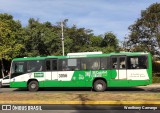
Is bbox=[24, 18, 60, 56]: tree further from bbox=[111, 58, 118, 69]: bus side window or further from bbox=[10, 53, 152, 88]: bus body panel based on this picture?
bbox=[111, 58, 118, 69]: bus side window

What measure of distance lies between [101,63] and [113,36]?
3264 cm

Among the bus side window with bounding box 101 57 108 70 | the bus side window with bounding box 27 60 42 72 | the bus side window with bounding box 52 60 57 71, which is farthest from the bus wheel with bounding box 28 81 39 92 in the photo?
the bus side window with bounding box 101 57 108 70

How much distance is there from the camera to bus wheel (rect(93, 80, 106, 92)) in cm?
2464

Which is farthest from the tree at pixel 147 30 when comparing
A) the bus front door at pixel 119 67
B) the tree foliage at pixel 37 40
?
the bus front door at pixel 119 67

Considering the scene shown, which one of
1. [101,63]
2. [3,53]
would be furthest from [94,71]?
[3,53]

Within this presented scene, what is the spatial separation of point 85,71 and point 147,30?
21.2 metres

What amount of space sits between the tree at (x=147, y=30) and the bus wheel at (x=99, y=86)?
19276 millimetres

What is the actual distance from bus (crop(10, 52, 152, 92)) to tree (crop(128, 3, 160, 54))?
62.5 ft

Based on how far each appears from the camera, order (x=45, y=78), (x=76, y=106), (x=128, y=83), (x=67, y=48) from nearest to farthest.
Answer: (x=76, y=106) → (x=128, y=83) → (x=45, y=78) → (x=67, y=48)

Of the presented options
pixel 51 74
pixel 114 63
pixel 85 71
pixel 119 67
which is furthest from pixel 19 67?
pixel 119 67

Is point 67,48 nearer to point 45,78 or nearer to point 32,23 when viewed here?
point 32,23

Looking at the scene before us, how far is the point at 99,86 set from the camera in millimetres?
24828

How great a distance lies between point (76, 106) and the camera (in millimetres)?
12344

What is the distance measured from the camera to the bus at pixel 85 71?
947 inches
